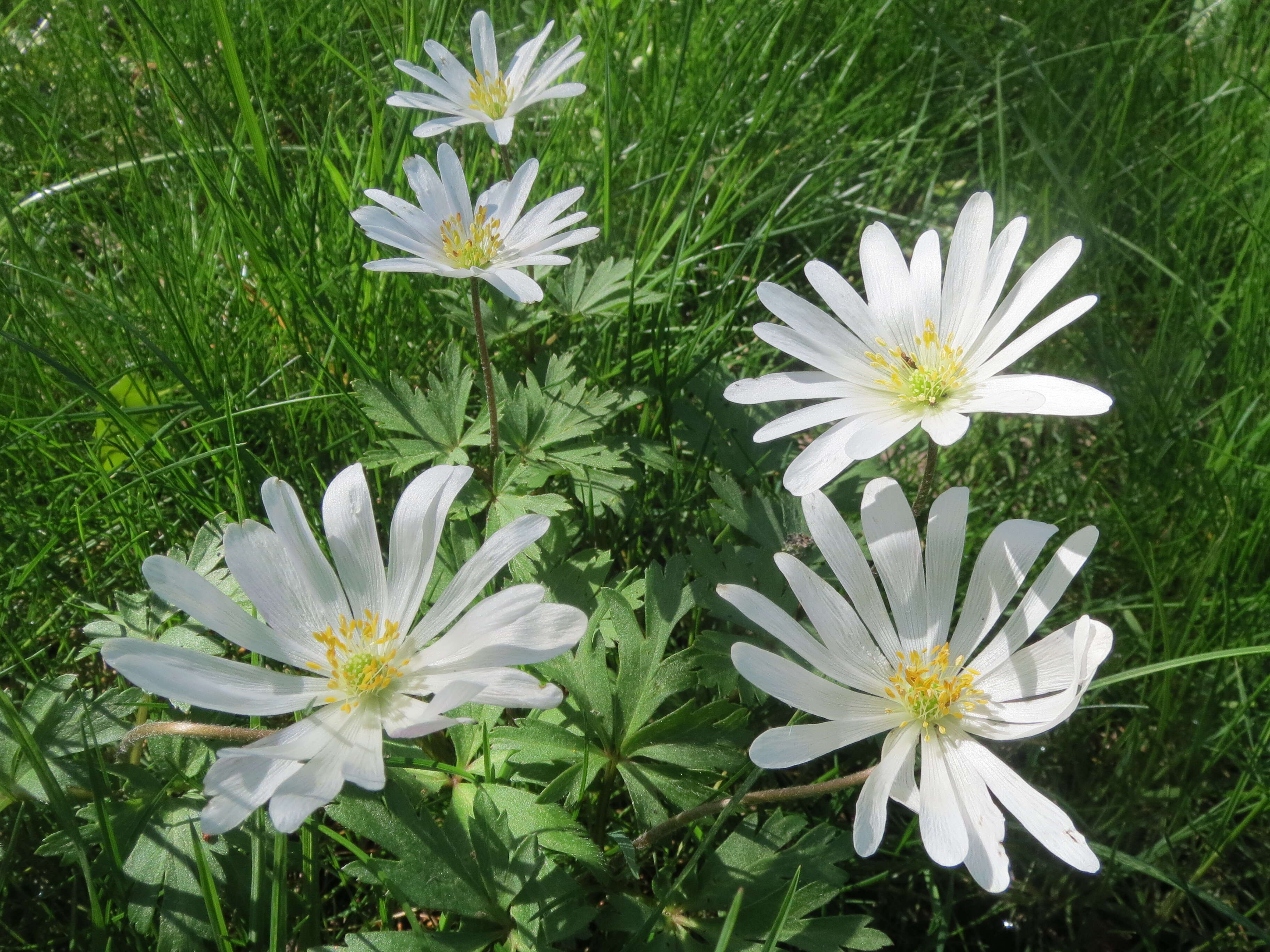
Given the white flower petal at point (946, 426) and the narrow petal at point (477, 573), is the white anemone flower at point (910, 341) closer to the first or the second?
the white flower petal at point (946, 426)

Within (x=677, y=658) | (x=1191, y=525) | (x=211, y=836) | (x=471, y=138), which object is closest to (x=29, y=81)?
(x=471, y=138)

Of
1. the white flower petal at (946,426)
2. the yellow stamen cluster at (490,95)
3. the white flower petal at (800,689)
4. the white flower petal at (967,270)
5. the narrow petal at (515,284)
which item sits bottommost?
the white flower petal at (800,689)

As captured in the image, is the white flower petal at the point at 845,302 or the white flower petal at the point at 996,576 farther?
the white flower petal at the point at 845,302

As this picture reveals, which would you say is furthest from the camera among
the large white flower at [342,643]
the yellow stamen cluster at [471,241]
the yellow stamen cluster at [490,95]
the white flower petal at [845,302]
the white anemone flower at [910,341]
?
the yellow stamen cluster at [490,95]

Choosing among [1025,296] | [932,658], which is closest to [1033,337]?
[1025,296]

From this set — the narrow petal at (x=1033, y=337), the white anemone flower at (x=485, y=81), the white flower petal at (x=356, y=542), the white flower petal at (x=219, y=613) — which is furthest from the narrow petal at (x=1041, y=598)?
the white anemone flower at (x=485, y=81)

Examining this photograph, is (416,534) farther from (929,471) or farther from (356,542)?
(929,471)
